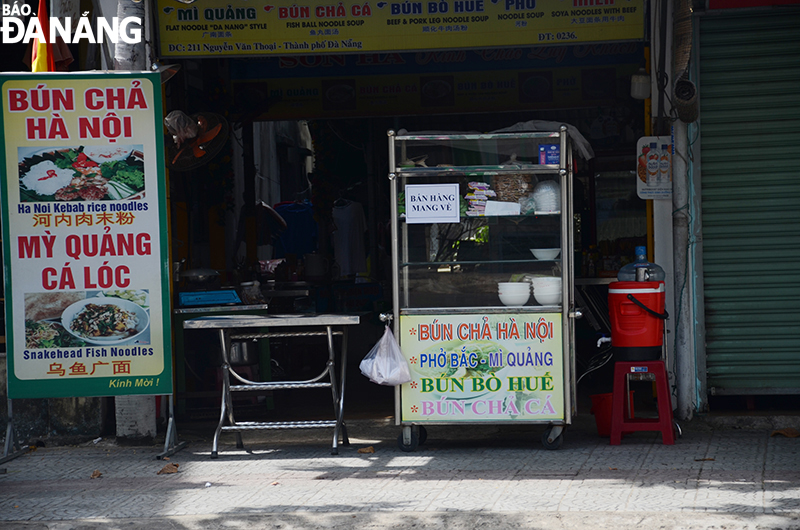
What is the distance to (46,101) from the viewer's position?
237 inches

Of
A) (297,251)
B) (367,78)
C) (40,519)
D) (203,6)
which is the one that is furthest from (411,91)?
(40,519)

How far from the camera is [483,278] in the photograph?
6.06 metres

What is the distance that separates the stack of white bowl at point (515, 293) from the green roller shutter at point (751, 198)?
1.74m

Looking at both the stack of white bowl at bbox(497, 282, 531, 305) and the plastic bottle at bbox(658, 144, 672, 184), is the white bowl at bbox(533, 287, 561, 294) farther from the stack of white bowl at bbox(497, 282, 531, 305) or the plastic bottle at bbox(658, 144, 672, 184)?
the plastic bottle at bbox(658, 144, 672, 184)

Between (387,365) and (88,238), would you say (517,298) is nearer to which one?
(387,365)

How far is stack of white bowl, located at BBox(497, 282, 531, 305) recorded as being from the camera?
236 inches

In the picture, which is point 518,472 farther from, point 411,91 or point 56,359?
point 411,91

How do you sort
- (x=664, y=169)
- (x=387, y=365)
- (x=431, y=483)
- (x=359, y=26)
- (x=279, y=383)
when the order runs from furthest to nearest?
1. (x=359, y=26)
2. (x=664, y=169)
3. (x=279, y=383)
4. (x=387, y=365)
5. (x=431, y=483)

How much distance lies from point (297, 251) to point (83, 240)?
19.7 ft

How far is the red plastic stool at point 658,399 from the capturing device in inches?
237

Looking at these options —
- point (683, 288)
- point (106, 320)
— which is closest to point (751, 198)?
point (683, 288)

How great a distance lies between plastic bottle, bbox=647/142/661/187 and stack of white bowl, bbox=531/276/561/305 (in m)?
1.49

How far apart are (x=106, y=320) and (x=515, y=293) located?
2964 mm

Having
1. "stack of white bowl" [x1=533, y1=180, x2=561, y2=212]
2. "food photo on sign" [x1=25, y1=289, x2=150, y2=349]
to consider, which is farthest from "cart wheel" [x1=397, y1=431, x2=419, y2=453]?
"food photo on sign" [x1=25, y1=289, x2=150, y2=349]
